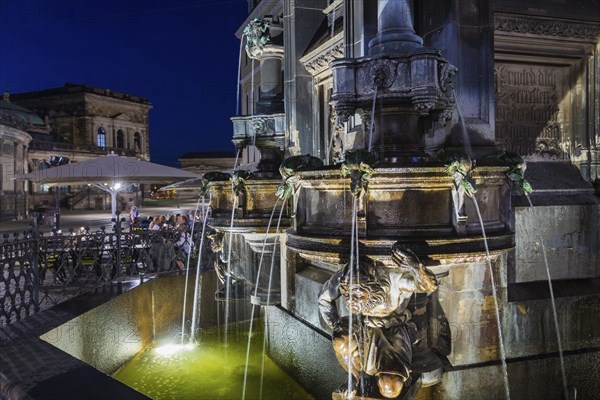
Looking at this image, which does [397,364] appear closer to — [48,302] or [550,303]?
[550,303]

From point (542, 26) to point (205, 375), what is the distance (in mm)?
6706

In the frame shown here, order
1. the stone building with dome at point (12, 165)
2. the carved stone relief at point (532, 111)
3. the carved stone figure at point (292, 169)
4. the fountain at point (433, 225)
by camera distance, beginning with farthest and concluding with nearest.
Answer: the stone building with dome at point (12, 165) → the carved stone relief at point (532, 111) → the carved stone figure at point (292, 169) → the fountain at point (433, 225)

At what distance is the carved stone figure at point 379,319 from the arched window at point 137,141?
8064 centimetres

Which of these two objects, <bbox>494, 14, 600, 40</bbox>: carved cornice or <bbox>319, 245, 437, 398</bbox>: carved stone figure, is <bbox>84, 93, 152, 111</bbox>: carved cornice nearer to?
<bbox>494, 14, 600, 40</bbox>: carved cornice

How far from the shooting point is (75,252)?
9.27m

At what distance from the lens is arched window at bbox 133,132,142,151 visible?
260ft

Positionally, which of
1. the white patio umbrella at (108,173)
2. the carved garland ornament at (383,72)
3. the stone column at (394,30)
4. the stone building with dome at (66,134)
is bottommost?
the white patio umbrella at (108,173)

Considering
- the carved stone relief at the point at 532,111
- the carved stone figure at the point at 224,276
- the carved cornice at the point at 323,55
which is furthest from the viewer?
the carved cornice at the point at 323,55

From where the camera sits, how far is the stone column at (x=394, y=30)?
Answer: 17.4ft

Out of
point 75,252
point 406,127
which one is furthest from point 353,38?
point 75,252

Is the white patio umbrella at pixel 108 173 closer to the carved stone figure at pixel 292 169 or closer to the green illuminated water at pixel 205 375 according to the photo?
the green illuminated water at pixel 205 375

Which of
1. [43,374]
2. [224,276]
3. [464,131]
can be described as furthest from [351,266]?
[224,276]

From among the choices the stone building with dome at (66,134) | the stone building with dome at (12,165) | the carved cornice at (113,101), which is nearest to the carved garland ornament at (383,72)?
the stone building with dome at (12,165)

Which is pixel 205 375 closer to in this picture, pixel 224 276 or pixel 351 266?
pixel 224 276
